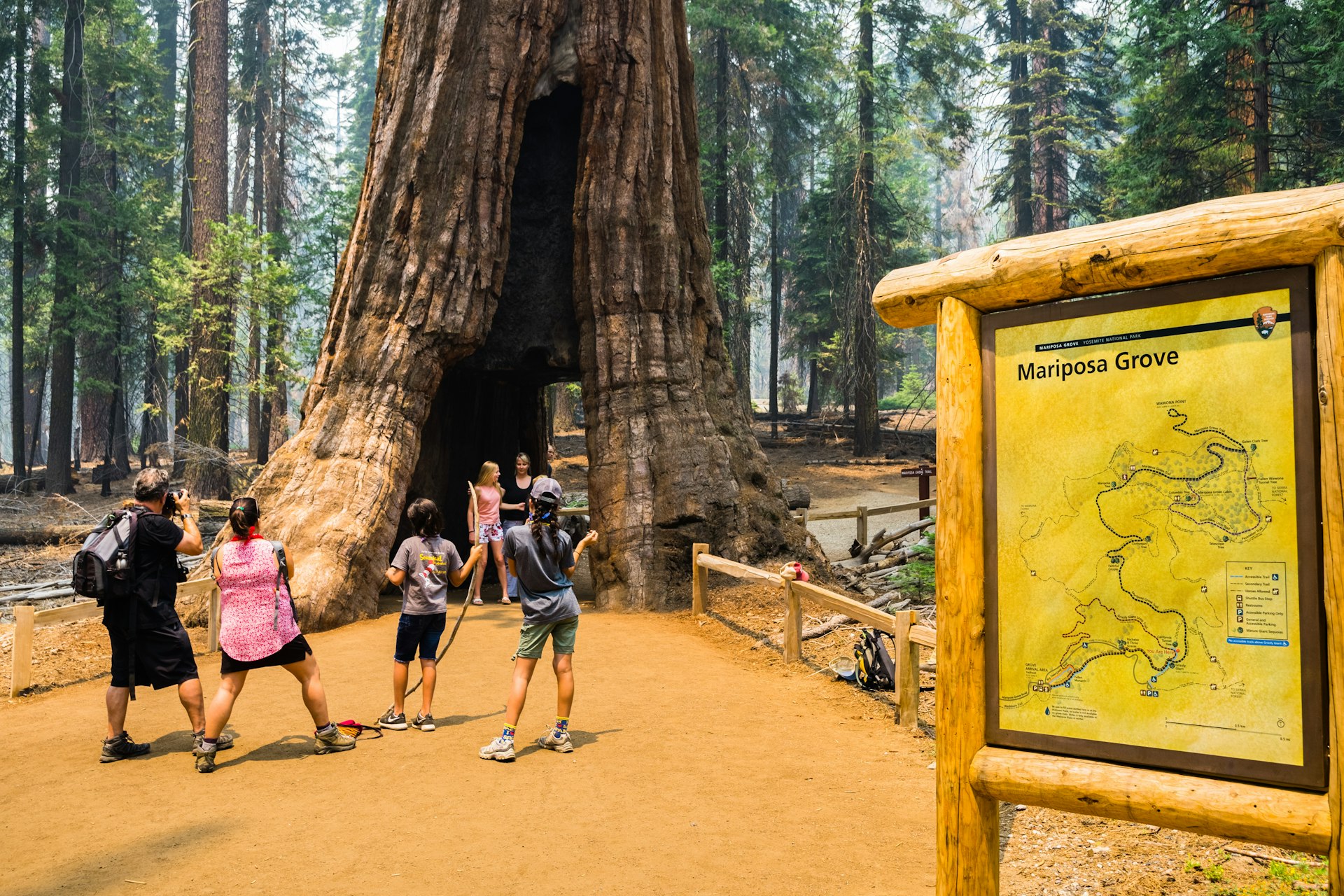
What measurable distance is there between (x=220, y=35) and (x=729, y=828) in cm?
2137

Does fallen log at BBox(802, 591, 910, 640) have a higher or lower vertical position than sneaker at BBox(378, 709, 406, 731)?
higher

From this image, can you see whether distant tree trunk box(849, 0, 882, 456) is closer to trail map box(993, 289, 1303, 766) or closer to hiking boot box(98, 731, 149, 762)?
hiking boot box(98, 731, 149, 762)

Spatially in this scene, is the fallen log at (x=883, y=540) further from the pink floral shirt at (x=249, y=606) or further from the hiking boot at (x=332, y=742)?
the pink floral shirt at (x=249, y=606)

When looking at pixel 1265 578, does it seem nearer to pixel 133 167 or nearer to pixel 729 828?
pixel 729 828

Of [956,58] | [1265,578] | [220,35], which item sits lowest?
[1265,578]

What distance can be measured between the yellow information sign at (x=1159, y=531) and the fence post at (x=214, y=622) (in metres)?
8.08

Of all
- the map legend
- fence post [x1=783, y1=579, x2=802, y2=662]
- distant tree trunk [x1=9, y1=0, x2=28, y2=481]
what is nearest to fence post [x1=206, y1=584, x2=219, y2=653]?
fence post [x1=783, y1=579, x2=802, y2=662]

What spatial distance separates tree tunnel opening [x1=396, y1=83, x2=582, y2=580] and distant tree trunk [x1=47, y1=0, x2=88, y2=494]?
13944mm

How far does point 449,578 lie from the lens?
6.45 metres

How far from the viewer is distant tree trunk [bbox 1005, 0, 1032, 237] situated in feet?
101

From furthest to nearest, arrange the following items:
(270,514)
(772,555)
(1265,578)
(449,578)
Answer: (772,555) < (270,514) < (449,578) < (1265,578)

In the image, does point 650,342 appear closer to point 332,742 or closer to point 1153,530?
point 332,742

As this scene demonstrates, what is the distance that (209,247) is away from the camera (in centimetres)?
1970

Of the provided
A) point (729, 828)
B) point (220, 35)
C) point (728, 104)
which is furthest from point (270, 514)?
point (728, 104)
